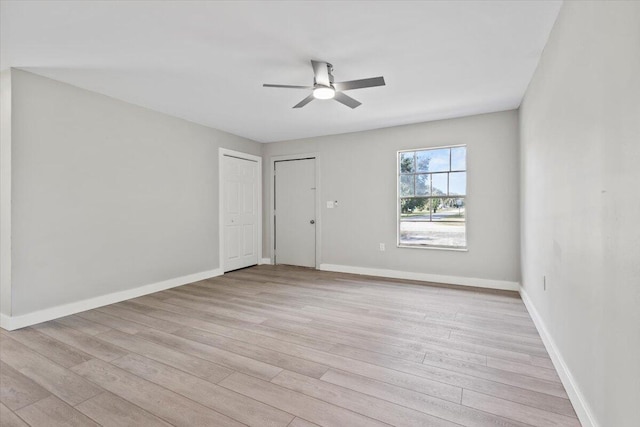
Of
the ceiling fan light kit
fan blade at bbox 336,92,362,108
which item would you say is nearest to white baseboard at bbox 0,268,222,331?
the ceiling fan light kit

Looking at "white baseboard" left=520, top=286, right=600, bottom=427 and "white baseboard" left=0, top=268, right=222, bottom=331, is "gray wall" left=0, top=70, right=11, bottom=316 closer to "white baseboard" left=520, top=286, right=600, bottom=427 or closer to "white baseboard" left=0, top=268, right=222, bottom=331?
"white baseboard" left=0, top=268, right=222, bottom=331

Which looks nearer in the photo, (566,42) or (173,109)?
(566,42)

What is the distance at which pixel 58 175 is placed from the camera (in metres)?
3.13

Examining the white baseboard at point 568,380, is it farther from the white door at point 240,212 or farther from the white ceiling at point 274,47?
the white door at point 240,212

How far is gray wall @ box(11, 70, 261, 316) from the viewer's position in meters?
2.93

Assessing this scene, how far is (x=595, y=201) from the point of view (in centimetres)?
143

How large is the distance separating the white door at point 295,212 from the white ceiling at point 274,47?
1951 mm

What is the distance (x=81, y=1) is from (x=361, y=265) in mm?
4521

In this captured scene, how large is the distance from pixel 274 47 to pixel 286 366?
8.21 ft

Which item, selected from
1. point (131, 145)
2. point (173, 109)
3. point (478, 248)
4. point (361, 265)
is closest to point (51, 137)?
point (131, 145)

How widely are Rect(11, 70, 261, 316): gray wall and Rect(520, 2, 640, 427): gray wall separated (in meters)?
4.37

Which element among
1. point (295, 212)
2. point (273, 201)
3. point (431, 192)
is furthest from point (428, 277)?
point (273, 201)

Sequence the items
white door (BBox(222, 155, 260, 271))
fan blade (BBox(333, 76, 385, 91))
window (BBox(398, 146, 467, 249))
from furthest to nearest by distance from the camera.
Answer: white door (BBox(222, 155, 260, 271)) < window (BBox(398, 146, 467, 249)) < fan blade (BBox(333, 76, 385, 91))

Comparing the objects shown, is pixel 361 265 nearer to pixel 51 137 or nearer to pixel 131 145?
pixel 131 145
